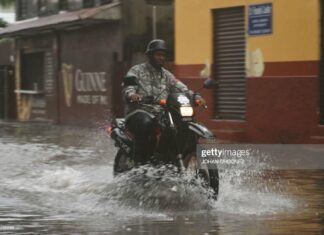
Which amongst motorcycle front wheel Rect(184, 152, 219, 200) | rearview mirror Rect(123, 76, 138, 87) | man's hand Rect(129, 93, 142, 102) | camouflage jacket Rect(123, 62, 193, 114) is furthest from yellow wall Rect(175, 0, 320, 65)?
man's hand Rect(129, 93, 142, 102)

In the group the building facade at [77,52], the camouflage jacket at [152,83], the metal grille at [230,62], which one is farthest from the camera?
the building facade at [77,52]

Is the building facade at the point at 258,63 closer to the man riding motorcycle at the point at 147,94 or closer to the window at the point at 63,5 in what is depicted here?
the man riding motorcycle at the point at 147,94

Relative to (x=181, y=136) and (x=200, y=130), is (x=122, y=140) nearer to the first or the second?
(x=181, y=136)

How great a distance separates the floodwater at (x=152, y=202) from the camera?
627cm

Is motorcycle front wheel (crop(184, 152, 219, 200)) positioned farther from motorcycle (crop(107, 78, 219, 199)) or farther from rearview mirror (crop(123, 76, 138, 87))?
rearview mirror (crop(123, 76, 138, 87))

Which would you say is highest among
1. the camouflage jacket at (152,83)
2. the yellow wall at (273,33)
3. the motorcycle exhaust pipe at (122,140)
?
the yellow wall at (273,33)

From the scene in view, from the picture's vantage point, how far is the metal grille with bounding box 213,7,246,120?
15.5 metres

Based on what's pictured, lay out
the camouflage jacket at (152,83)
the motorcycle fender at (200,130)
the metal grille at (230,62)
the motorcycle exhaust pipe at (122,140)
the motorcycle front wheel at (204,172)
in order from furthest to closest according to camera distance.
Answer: the metal grille at (230,62) < the motorcycle exhaust pipe at (122,140) < the camouflage jacket at (152,83) < the motorcycle front wheel at (204,172) < the motorcycle fender at (200,130)

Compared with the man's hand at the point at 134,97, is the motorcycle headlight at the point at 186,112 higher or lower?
lower

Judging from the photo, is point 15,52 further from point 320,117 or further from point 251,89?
point 320,117

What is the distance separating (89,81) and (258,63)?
Result: 8328 mm

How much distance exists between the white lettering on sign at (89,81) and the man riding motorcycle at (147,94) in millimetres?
13105

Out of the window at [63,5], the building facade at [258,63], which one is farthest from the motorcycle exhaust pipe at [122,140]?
the window at [63,5]

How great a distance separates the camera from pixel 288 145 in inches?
540
